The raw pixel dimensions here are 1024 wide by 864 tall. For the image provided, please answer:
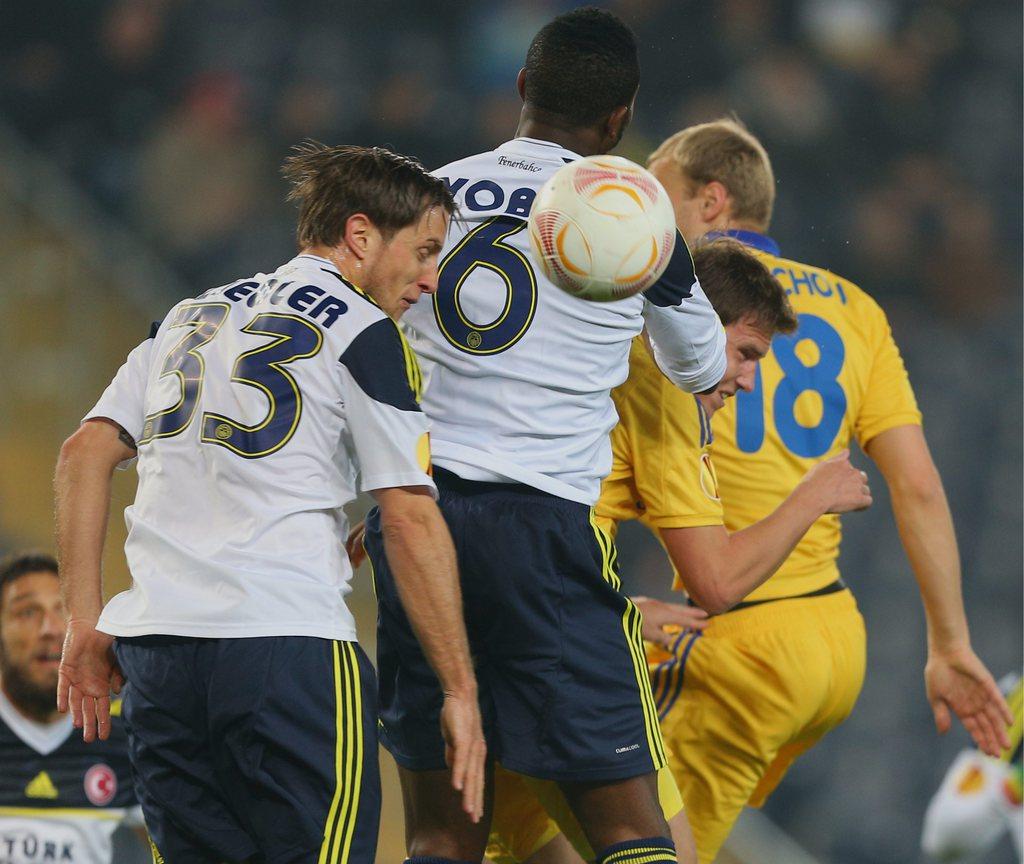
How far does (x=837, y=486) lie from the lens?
9.09ft

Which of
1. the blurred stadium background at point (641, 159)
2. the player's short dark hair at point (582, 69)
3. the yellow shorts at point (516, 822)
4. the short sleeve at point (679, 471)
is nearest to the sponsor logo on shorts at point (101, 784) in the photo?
the blurred stadium background at point (641, 159)

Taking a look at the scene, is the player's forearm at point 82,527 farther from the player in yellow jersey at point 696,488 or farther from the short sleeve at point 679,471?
the short sleeve at point 679,471

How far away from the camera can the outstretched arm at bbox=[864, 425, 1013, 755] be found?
3467 mm

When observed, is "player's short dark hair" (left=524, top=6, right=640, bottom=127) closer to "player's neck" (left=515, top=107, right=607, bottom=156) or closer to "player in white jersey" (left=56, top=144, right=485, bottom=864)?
"player's neck" (left=515, top=107, right=607, bottom=156)

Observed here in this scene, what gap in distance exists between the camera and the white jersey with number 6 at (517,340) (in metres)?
2.48

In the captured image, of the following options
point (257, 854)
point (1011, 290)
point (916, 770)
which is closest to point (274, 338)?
point (257, 854)

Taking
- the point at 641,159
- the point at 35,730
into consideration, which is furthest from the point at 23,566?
the point at 641,159

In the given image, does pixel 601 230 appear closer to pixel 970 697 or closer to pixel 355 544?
pixel 355 544

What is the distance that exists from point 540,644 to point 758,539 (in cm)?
56

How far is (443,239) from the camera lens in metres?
2.43

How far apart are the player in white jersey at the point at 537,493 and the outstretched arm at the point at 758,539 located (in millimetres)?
277

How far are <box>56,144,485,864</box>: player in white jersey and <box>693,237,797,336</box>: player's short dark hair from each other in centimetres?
87

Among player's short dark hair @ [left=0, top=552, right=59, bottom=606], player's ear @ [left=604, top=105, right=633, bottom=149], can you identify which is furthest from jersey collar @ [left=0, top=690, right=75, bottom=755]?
player's ear @ [left=604, top=105, right=633, bottom=149]

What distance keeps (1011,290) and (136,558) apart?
518 centimetres
